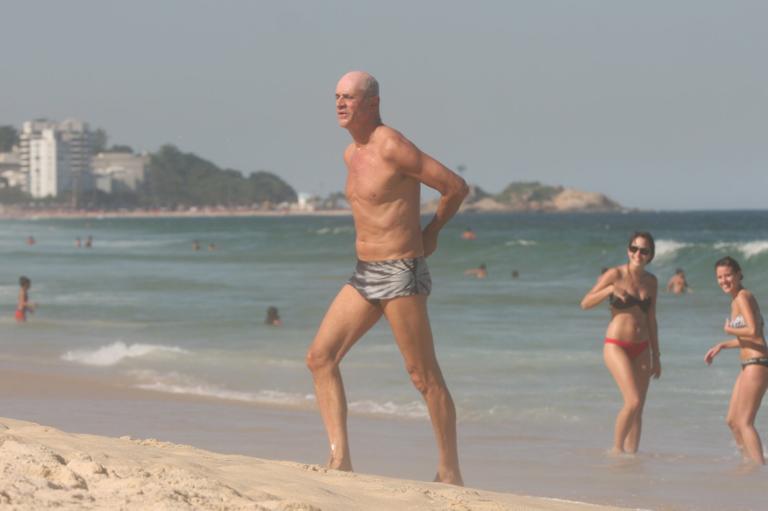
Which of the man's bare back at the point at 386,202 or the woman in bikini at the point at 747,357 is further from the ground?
the man's bare back at the point at 386,202

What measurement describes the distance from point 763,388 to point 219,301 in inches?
670

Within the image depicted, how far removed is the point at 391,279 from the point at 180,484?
55.2 inches

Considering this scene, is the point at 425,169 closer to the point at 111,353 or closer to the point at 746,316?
the point at 746,316

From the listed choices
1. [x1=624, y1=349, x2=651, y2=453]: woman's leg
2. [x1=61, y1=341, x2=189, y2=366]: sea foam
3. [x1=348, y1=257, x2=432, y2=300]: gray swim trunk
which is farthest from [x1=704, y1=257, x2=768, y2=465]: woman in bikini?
[x1=61, y1=341, x2=189, y2=366]: sea foam

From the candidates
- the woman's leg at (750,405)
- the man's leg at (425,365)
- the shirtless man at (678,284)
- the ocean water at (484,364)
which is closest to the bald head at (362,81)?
the man's leg at (425,365)

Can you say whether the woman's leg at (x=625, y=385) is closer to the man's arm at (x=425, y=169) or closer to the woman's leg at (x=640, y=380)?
the woman's leg at (x=640, y=380)

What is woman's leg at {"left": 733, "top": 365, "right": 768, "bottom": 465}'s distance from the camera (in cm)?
802

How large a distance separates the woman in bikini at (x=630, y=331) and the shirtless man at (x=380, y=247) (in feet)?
7.81

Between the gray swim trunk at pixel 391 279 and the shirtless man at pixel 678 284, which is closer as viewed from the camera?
the gray swim trunk at pixel 391 279

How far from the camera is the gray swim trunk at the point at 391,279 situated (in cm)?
598

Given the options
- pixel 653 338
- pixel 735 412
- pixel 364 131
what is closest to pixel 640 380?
pixel 653 338

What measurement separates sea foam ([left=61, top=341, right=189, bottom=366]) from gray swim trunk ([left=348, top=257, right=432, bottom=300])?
26.4ft

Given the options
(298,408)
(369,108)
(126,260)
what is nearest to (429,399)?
(369,108)

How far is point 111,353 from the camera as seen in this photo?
14.4m
